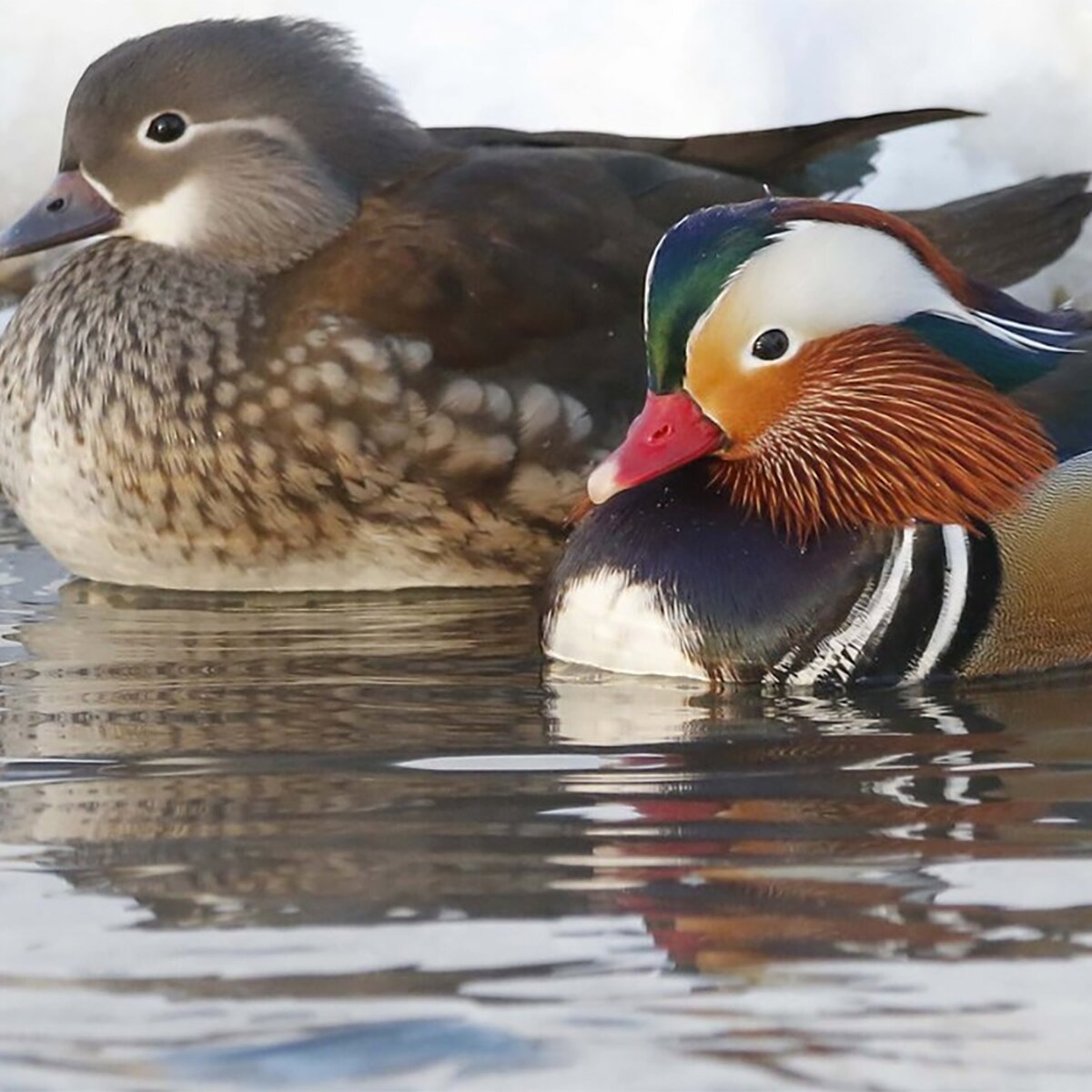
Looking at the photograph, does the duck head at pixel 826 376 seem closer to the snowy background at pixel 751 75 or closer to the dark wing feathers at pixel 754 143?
the dark wing feathers at pixel 754 143

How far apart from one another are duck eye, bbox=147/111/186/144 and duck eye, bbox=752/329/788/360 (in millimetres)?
1947

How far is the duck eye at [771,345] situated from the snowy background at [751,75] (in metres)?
2.86

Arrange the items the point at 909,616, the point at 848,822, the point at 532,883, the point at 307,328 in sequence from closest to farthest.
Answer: the point at 532,883 < the point at 848,822 < the point at 909,616 < the point at 307,328

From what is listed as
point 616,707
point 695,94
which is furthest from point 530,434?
point 695,94

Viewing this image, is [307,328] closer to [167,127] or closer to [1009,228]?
[167,127]

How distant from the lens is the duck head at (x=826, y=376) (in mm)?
4691

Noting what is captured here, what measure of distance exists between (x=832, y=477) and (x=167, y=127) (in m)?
2.08

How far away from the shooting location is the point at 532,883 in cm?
345

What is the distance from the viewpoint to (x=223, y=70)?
20.6 feet

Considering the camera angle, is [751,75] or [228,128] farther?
[751,75]

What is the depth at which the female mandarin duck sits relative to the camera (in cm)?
464

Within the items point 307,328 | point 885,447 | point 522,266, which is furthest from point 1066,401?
point 307,328

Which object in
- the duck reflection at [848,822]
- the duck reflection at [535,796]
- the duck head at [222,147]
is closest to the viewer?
the duck reflection at [848,822]

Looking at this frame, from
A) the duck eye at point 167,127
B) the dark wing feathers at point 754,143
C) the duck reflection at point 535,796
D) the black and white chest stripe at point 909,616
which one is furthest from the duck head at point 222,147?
the black and white chest stripe at point 909,616
